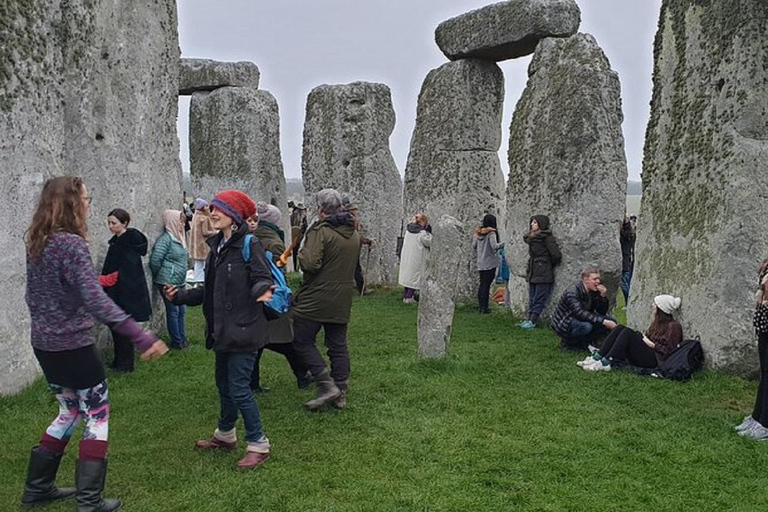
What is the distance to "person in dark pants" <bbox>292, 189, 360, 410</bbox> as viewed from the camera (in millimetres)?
5539

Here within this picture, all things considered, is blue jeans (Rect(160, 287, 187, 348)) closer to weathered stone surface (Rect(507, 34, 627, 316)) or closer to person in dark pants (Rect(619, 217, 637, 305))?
weathered stone surface (Rect(507, 34, 627, 316))

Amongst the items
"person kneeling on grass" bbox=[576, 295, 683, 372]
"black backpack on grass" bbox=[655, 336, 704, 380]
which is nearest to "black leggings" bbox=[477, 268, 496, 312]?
"person kneeling on grass" bbox=[576, 295, 683, 372]

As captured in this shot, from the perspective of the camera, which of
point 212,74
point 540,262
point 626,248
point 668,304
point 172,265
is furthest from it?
point 212,74

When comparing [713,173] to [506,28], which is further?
[506,28]

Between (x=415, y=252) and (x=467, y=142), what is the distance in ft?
5.76

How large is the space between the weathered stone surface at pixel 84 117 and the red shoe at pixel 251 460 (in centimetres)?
220

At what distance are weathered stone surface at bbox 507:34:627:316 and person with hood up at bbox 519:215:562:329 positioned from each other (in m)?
0.10

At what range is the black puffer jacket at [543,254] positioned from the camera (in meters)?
9.10

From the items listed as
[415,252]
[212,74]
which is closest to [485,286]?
[415,252]

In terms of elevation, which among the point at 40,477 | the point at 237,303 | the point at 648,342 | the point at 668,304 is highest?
the point at 237,303

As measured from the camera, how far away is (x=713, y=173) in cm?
637

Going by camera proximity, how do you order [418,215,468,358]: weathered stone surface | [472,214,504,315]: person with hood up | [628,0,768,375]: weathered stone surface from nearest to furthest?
[628,0,768,375]: weathered stone surface, [418,215,468,358]: weathered stone surface, [472,214,504,315]: person with hood up

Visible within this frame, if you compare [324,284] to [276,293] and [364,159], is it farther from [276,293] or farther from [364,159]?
[364,159]

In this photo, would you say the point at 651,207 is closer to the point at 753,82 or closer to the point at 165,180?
the point at 753,82
